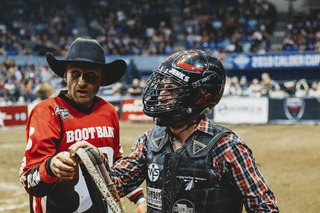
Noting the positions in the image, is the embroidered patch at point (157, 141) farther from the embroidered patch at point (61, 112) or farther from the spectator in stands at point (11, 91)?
the spectator in stands at point (11, 91)

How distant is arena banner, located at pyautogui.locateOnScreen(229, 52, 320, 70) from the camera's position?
21031mm

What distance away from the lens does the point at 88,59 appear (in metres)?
2.72

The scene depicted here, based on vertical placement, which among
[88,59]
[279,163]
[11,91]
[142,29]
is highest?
[142,29]

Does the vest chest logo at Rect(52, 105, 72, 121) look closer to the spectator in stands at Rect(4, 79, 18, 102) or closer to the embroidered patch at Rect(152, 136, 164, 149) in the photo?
the embroidered patch at Rect(152, 136, 164, 149)

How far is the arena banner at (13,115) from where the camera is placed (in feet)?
51.8

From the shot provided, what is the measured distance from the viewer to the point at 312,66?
21.1 meters

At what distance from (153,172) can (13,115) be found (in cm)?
1544

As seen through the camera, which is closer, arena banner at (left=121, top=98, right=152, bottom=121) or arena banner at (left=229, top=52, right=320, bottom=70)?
arena banner at (left=121, top=98, right=152, bottom=121)

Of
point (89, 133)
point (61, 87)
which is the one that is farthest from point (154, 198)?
point (61, 87)

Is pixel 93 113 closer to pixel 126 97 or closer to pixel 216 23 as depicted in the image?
pixel 126 97

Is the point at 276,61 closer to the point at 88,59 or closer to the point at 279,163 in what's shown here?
the point at 279,163

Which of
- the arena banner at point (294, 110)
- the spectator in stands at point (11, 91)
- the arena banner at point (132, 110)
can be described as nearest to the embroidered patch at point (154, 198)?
the arena banner at point (294, 110)

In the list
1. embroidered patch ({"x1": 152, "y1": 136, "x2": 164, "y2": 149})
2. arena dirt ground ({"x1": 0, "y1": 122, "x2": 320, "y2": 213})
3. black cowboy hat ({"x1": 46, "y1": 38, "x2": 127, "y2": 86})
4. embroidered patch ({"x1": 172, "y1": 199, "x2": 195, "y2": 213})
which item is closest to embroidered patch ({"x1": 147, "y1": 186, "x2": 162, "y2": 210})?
embroidered patch ({"x1": 172, "y1": 199, "x2": 195, "y2": 213})

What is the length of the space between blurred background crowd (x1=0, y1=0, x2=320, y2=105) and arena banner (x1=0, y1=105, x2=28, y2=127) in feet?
10.3
